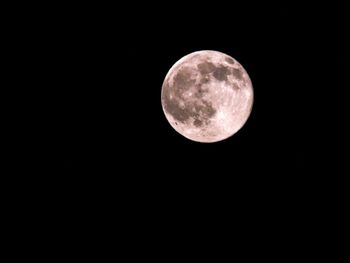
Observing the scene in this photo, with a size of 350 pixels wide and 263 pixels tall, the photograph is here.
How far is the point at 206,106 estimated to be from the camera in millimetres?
5094

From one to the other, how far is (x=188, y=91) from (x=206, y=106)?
38 centimetres

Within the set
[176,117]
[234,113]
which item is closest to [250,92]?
[234,113]

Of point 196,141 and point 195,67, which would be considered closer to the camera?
point 195,67

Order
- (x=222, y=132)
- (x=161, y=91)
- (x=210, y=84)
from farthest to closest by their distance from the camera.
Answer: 1. (x=161, y=91)
2. (x=222, y=132)
3. (x=210, y=84)

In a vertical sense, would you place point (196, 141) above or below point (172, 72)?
below

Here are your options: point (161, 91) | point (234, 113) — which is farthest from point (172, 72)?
point (234, 113)

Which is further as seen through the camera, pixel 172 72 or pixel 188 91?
pixel 172 72

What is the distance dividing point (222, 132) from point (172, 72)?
1.34 metres

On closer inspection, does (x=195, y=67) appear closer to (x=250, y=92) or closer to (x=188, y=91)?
(x=188, y=91)

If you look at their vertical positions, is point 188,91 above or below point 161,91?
below

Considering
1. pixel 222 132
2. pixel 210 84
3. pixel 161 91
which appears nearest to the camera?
pixel 210 84

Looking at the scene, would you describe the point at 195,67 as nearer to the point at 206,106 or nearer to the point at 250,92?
the point at 206,106

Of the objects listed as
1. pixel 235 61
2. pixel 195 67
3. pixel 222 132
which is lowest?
pixel 222 132

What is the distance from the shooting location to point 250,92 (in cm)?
553
